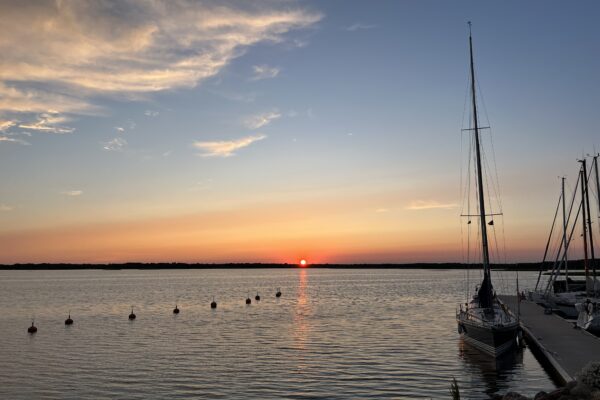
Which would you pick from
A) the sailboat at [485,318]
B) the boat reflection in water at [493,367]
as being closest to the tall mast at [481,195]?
the sailboat at [485,318]

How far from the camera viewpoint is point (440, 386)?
→ 26.8 metres

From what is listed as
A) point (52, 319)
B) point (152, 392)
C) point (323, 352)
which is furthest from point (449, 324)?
point (52, 319)

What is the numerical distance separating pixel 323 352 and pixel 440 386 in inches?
451

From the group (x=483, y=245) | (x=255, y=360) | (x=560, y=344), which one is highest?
(x=483, y=245)

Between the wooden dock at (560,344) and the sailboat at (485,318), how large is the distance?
2.07 metres

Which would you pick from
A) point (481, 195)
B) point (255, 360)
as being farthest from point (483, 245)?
point (255, 360)

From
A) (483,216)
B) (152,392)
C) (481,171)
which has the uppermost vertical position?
(481,171)

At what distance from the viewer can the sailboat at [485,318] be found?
31.9m

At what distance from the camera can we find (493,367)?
31.5 meters

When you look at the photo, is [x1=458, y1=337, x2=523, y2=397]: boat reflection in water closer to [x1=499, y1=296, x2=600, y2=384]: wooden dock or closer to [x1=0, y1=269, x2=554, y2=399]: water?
[x1=0, y1=269, x2=554, y2=399]: water

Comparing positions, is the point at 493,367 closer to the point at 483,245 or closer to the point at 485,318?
the point at 485,318

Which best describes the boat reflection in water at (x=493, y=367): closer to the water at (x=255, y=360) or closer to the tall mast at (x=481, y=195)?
the water at (x=255, y=360)

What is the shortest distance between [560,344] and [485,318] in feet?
14.4

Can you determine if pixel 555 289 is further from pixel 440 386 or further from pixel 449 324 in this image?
pixel 440 386
